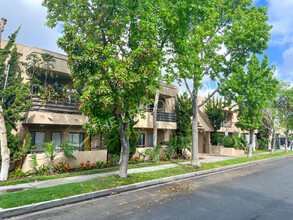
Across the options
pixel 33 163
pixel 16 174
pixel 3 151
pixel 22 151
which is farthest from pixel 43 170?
pixel 3 151

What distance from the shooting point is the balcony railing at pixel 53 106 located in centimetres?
1250

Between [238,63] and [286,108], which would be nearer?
[238,63]

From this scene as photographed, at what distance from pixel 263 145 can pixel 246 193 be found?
30.4m

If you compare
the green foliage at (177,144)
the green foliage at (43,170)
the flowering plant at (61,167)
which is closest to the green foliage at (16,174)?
the green foliage at (43,170)

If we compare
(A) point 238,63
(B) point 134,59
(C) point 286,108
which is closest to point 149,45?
(B) point 134,59

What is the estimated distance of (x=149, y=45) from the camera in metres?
9.77

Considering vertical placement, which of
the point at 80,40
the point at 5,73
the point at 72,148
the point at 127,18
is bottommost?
the point at 72,148

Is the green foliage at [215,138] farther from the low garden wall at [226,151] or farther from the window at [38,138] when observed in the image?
the window at [38,138]

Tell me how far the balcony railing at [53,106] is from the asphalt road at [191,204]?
7048 mm

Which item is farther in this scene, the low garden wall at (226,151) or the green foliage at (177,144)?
the low garden wall at (226,151)

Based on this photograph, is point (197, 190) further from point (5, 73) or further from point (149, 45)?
point (5, 73)

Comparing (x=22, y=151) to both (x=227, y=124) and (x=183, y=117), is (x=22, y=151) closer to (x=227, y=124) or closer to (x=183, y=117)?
(x=183, y=117)

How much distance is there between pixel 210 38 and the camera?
1617 centimetres

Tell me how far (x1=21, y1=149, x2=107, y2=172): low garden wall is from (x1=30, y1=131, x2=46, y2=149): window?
6.39 feet
